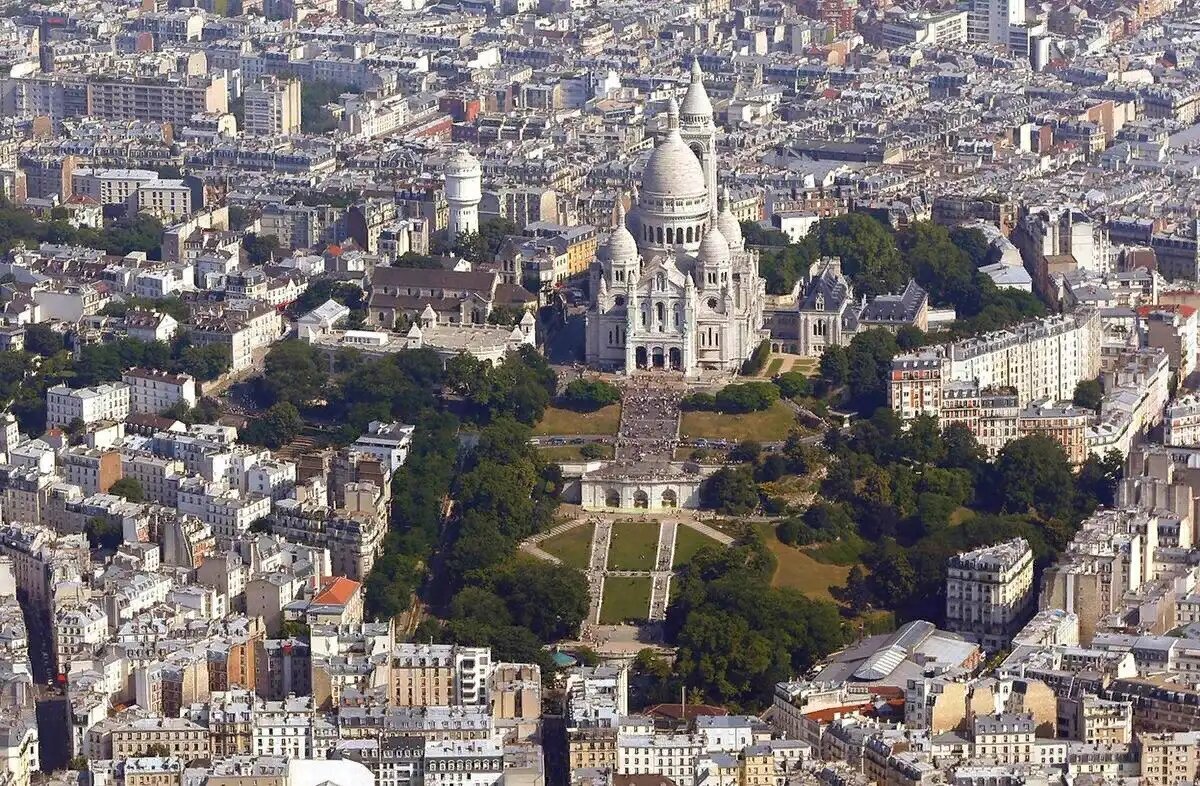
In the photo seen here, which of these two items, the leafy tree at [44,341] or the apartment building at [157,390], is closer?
the apartment building at [157,390]

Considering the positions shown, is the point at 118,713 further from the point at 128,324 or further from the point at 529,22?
the point at 529,22

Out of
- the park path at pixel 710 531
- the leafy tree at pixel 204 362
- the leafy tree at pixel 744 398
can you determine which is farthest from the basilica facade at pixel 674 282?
the leafy tree at pixel 204 362

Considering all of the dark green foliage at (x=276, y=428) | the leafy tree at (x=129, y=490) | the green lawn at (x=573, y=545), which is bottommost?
the green lawn at (x=573, y=545)

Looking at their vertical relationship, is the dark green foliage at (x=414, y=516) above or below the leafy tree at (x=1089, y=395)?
below

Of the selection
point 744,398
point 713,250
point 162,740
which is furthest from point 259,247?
point 162,740

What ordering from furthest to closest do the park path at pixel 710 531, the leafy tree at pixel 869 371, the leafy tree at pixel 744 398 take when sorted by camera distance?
the leafy tree at pixel 869 371 < the leafy tree at pixel 744 398 < the park path at pixel 710 531

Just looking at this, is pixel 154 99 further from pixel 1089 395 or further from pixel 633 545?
pixel 633 545

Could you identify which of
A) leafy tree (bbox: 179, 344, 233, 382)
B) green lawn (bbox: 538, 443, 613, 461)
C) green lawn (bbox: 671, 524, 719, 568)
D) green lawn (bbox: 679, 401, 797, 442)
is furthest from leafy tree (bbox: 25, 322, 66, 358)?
green lawn (bbox: 671, 524, 719, 568)

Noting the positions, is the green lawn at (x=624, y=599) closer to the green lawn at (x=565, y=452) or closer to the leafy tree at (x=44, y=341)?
the green lawn at (x=565, y=452)
